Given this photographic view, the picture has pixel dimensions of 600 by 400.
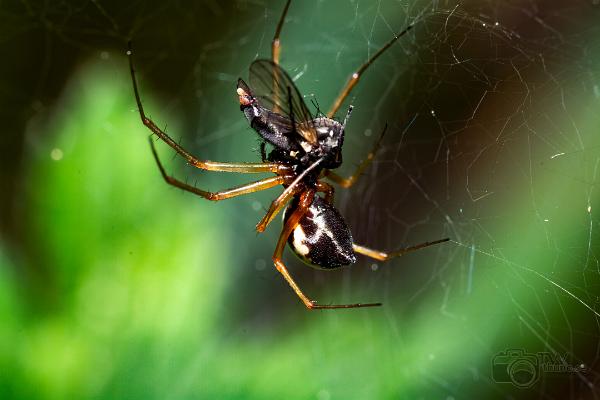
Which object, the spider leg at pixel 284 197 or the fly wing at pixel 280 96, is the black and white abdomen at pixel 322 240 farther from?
the fly wing at pixel 280 96

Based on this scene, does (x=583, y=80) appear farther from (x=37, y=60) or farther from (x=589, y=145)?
(x=37, y=60)

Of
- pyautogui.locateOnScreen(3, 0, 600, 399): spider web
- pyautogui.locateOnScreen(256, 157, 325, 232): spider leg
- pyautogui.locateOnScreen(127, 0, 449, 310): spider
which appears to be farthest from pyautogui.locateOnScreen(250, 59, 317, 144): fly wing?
pyautogui.locateOnScreen(3, 0, 600, 399): spider web

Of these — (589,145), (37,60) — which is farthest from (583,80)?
(37,60)

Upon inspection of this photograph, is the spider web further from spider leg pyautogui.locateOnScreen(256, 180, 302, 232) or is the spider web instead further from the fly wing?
the fly wing

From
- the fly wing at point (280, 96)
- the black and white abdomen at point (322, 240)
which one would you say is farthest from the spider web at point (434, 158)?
the fly wing at point (280, 96)

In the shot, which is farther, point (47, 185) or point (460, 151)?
point (460, 151)

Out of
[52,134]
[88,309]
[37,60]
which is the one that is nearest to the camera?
[88,309]
